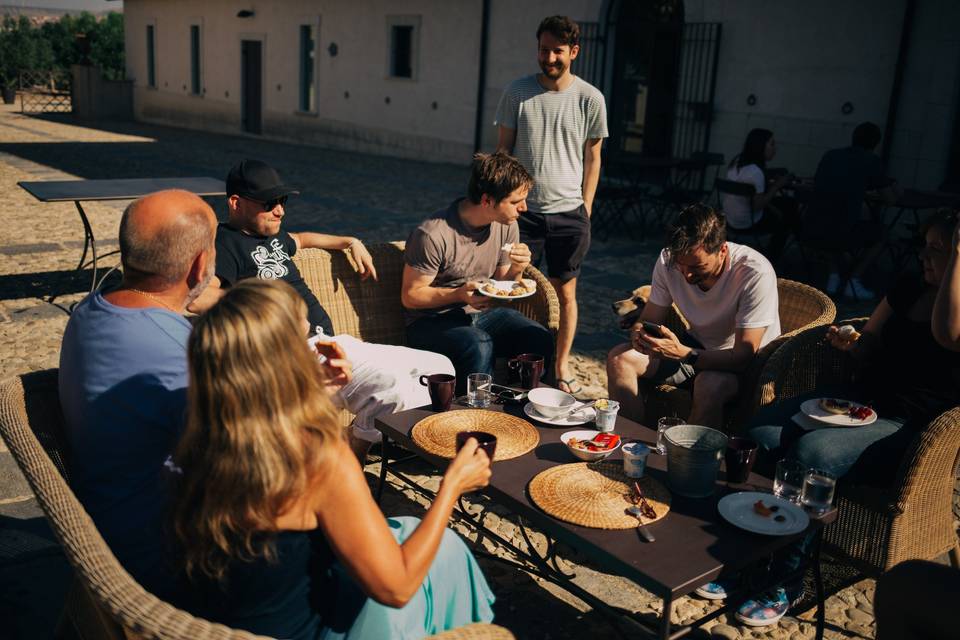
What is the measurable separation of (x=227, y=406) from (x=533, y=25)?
50.9 feet

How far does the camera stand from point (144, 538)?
6.45 feet

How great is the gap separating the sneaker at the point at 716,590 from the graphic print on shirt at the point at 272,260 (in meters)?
2.15

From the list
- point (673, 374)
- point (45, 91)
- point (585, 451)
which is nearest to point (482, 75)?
point (673, 374)

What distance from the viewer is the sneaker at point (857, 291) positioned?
7.71 meters

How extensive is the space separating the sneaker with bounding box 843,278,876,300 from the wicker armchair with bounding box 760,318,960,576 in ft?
16.5

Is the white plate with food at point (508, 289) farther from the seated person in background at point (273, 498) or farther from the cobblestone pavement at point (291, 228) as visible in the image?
the seated person in background at point (273, 498)

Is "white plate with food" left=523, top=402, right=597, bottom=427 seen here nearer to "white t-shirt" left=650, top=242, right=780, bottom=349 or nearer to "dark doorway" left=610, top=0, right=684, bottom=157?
"white t-shirt" left=650, top=242, right=780, bottom=349

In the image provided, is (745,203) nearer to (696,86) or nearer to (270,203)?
(696,86)

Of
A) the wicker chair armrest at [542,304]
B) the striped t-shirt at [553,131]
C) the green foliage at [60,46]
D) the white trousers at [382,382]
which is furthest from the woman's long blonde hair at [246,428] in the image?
the green foliage at [60,46]

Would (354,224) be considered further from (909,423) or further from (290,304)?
(290,304)

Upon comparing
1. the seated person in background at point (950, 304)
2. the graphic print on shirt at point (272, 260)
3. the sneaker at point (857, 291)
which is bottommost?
the sneaker at point (857, 291)

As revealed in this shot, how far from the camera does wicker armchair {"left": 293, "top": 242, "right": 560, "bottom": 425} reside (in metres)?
4.12

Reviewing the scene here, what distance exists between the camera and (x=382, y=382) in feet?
11.5

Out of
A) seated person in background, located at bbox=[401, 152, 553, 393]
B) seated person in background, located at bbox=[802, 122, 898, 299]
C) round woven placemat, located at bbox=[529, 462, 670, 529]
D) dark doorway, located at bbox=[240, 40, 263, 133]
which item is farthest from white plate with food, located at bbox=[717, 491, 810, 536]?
dark doorway, located at bbox=[240, 40, 263, 133]
